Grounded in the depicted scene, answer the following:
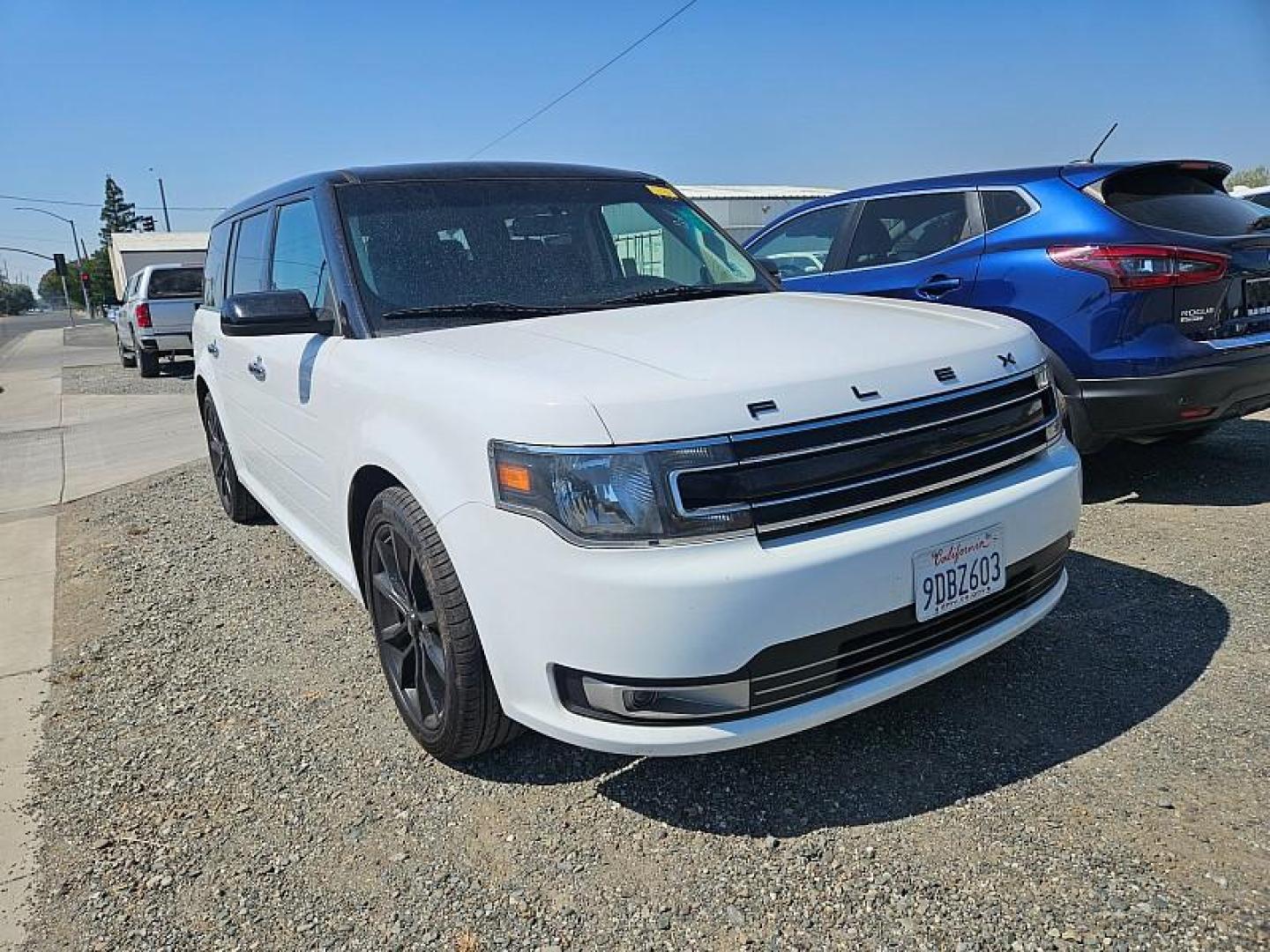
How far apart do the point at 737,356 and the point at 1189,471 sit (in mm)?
4136

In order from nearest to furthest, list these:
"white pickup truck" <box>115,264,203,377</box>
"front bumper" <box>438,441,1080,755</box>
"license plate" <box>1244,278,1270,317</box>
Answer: "front bumper" <box>438,441,1080,755</box>, "license plate" <box>1244,278,1270,317</box>, "white pickup truck" <box>115,264,203,377</box>

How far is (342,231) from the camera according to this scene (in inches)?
121

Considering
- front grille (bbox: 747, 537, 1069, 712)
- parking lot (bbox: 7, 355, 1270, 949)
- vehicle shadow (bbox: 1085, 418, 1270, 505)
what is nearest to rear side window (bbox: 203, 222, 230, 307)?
parking lot (bbox: 7, 355, 1270, 949)

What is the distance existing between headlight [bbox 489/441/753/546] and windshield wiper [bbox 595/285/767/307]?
126cm

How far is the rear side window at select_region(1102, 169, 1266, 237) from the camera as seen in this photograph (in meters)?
4.34

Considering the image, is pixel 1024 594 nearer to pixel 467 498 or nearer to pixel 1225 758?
pixel 1225 758

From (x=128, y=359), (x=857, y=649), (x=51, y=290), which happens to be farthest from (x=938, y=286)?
(x=51, y=290)

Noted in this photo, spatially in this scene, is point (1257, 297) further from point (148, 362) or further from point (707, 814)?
point (148, 362)

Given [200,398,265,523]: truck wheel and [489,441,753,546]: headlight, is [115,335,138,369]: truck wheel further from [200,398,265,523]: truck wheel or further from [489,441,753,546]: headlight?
[489,441,753,546]: headlight

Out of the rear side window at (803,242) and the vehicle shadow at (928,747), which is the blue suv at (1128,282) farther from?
the vehicle shadow at (928,747)

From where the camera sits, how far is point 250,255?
4.32 metres

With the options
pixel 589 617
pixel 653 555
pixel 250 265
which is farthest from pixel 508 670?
pixel 250 265

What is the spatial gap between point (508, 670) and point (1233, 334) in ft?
13.1

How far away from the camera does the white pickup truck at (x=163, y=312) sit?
15117mm
